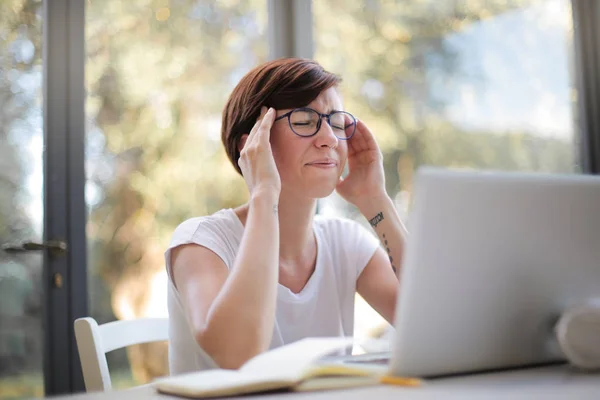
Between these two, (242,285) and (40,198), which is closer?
(242,285)

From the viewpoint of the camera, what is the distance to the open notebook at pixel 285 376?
0.76 meters

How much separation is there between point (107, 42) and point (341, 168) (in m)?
1.21

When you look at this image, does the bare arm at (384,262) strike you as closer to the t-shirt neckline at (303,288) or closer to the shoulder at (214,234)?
the t-shirt neckline at (303,288)

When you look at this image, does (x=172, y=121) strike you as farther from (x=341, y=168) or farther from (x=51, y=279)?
(x=341, y=168)

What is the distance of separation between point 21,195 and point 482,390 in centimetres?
194

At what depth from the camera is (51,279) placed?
2.30 meters


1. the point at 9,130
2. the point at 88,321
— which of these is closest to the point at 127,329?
the point at 88,321

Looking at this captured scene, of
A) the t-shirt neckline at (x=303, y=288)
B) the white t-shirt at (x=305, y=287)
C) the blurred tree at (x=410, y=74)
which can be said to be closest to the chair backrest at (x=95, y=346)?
the white t-shirt at (x=305, y=287)

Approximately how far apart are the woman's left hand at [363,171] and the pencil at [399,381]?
1.00m

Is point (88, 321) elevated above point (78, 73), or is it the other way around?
point (78, 73)

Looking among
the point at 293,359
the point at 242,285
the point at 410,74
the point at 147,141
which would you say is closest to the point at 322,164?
the point at 242,285

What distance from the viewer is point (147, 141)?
98.8 inches

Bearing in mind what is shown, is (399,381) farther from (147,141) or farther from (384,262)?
(147,141)

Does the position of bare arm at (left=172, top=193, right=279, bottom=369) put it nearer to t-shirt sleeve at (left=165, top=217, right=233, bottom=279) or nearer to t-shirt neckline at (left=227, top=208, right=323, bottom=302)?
t-shirt sleeve at (left=165, top=217, right=233, bottom=279)
